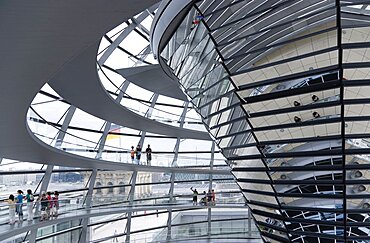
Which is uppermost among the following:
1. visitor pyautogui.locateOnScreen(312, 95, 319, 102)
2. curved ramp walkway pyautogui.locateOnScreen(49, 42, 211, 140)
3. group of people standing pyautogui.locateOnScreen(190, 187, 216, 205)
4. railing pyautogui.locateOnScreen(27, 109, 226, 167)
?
curved ramp walkway pyautogui.locateOnScreen(49, 42, 211, 140)

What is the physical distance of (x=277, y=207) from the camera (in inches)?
359

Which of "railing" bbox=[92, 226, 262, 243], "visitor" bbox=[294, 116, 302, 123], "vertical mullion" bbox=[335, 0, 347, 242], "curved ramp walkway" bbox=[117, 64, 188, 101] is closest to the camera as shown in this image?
"vertical mullion" bbox=[335, 0, 347, 242]

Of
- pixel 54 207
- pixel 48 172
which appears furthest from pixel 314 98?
pixel 48 172

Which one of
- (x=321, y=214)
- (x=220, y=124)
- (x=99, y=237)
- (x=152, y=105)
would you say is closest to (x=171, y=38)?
(x=220, y=124)

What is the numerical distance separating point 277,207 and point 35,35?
19.2 ft

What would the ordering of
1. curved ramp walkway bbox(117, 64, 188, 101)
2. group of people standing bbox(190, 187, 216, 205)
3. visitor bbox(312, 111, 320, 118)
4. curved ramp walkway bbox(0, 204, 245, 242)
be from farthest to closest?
group of people standing bbox(190, 187, 216, 205)
curved ramp walkway bbox(117, 64, 188, 101)
curved ramp walkway bbox(0, 204, 245, 242)
visitor bbox(312, 111, 320, 118)

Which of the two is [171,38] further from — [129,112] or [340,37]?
[129,112]

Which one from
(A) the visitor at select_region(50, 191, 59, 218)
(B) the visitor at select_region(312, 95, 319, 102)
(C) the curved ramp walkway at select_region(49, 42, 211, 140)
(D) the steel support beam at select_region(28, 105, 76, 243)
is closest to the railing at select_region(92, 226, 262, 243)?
(D) the steel support beam at select_region(28, 105, 76, 243)

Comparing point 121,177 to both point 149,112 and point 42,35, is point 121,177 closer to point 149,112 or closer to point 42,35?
point 149,112

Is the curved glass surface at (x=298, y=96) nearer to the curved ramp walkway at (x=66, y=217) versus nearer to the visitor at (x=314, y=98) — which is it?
the visitor at (x=314, y=98)

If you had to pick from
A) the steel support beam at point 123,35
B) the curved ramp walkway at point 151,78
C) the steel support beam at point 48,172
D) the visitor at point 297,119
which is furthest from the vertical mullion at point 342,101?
the steel support beam at point 48,172

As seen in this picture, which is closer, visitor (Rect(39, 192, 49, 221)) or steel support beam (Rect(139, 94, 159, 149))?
visitor (Rect(39, 192, 49, 221))

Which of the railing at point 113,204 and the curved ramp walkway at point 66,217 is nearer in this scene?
the curved ramp walkway at point 66,217

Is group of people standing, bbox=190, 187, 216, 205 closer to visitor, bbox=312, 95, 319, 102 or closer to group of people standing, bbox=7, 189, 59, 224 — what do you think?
group of people standing, bbox=7, 189, 59, 224
